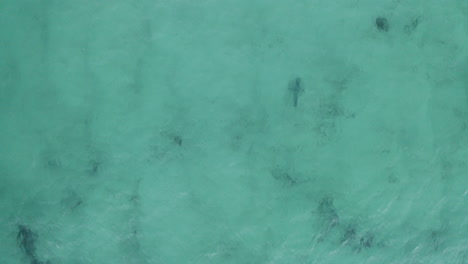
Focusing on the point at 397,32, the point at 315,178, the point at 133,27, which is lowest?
the point at 315,178

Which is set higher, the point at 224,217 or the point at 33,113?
the point at 33,113

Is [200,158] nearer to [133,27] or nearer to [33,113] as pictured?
[133,27]

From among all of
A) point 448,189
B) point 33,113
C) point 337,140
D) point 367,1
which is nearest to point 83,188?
point 33,113

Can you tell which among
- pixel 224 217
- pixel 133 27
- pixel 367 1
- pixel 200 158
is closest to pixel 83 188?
pixel 200 158

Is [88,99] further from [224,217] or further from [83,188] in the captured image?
[224,217]

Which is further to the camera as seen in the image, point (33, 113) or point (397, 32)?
point (397, 32)

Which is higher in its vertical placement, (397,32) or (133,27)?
(397,32)
